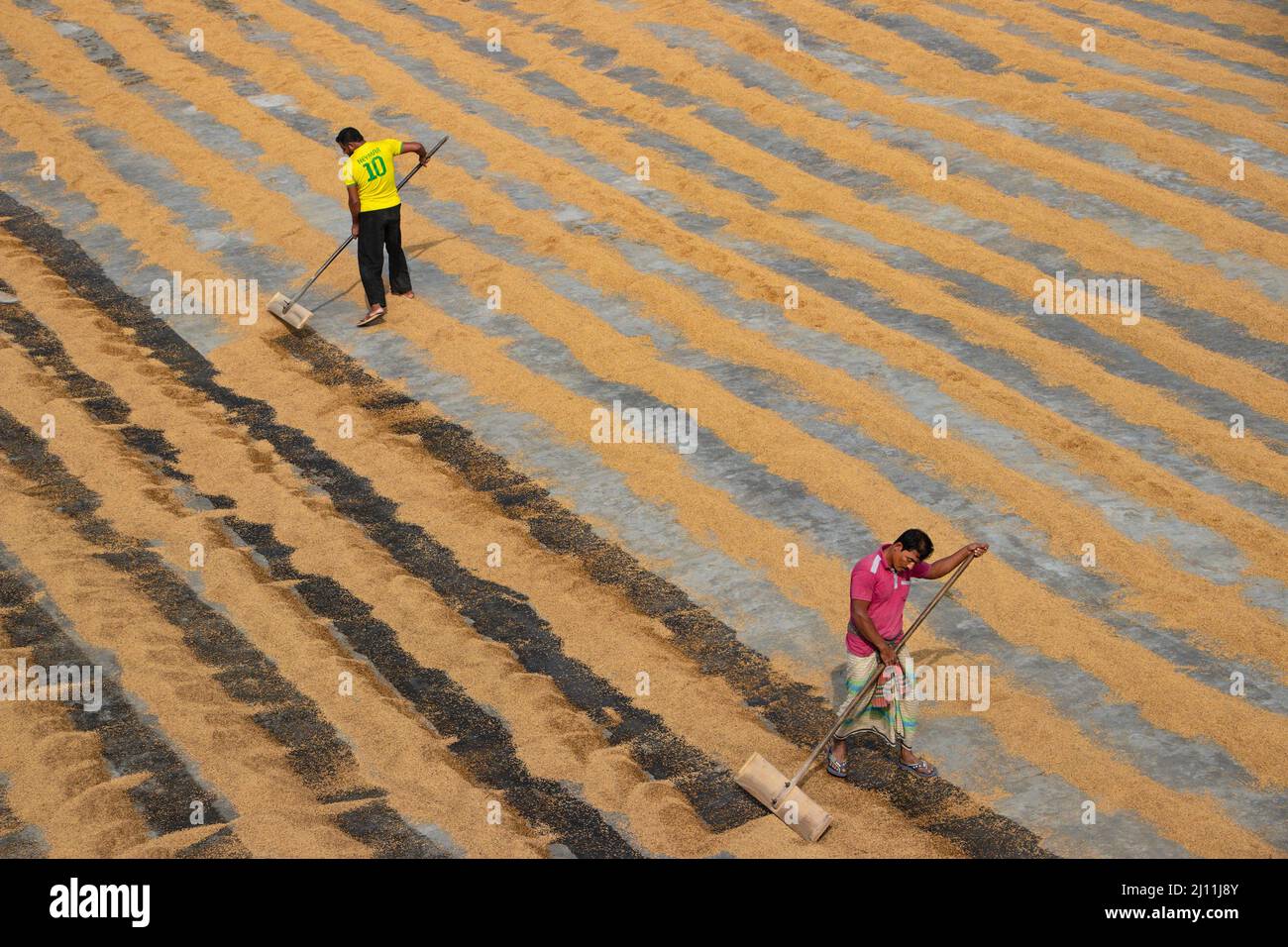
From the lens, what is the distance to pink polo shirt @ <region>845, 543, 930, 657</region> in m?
7.79

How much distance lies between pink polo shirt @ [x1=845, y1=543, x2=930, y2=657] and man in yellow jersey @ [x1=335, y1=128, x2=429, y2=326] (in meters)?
6.86

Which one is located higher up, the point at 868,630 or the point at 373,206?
the point at 373,206

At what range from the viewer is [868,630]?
7727 mm

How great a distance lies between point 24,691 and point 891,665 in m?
5.23

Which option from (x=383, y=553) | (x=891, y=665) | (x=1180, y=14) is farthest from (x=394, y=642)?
(x=1180, y=14)

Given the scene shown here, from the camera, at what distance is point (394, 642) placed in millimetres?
9086

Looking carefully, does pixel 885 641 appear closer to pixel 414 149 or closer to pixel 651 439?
pixel 651 439

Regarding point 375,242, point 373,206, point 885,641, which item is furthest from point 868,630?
point 373,206

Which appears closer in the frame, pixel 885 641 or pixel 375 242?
pixel 885 641

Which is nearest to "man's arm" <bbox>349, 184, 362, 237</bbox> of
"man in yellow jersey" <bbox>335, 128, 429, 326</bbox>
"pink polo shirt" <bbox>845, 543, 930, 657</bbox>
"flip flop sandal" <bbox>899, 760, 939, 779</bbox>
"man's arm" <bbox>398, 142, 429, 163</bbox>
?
"man in yellow jersey" <bbox>335, 128, 429, 326</bbox>

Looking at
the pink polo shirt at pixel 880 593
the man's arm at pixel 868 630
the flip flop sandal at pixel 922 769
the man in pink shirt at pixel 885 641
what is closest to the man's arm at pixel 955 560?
the man in pink shirt at pixel 885 641

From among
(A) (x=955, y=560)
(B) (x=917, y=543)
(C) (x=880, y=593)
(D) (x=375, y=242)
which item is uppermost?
(D) (x=375, y=242)

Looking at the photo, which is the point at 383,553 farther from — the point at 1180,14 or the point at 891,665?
the point at 1180,14

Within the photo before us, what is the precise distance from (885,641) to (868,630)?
0.15 meters
